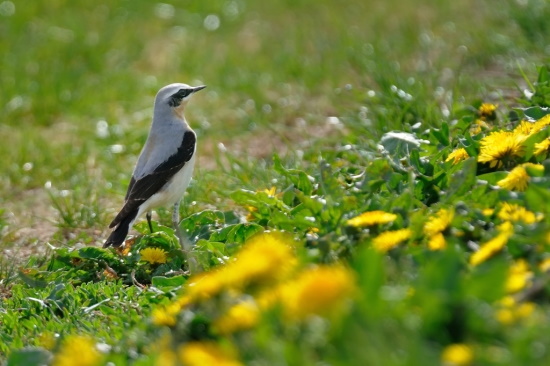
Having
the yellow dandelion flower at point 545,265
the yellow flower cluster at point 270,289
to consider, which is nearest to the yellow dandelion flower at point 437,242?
the yellow dandelion flower at point 545,265

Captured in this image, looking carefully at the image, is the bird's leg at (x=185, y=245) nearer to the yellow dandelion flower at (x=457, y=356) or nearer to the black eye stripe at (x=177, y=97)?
the black eye stripe at (x=177, y=97)

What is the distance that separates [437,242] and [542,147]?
2.94ft

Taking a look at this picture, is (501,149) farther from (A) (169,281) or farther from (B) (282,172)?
(A) (169,281)

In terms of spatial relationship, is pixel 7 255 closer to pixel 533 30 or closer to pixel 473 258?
pixel 473 258

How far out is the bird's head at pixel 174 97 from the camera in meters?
5.71

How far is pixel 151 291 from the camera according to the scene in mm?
3838

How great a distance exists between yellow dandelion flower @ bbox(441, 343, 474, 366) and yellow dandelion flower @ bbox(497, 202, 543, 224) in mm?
956

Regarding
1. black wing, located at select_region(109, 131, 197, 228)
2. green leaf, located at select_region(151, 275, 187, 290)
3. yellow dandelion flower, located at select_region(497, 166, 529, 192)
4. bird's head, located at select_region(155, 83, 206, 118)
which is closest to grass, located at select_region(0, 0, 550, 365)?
green leaf, located at select_region(151, 275, 187, 290)

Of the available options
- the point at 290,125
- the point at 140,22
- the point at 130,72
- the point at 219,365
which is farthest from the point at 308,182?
the point at 140,22

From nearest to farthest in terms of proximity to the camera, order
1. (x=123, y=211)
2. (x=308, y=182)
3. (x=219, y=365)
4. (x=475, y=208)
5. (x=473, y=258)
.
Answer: (x=219, y=365), (x=473, y=258), (x=475, y=208), (x=308, y=182), (x=123, y=211)

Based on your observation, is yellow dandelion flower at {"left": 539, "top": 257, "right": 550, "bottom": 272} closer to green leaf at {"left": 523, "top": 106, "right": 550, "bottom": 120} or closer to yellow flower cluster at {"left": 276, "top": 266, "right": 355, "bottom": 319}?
yellow flower cluster at {"left": 276, "top": 266, "right": 355, "bottom": 319}

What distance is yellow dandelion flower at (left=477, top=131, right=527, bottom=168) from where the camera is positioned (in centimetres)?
405

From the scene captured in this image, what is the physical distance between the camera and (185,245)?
4590mm

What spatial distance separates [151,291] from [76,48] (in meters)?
5.60
